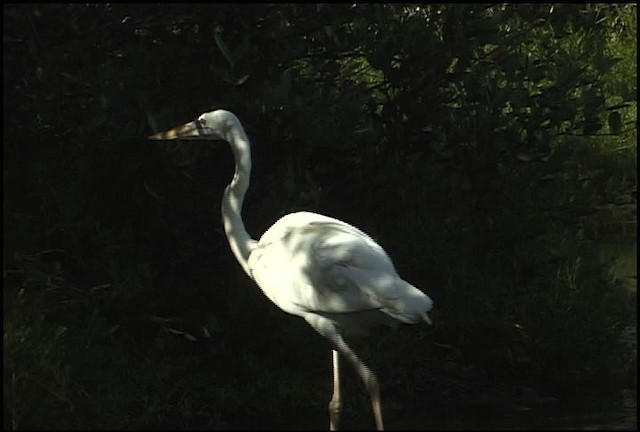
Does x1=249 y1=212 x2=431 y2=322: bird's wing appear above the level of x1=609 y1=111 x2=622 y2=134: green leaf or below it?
below

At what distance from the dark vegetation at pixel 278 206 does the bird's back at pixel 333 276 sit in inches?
20.4

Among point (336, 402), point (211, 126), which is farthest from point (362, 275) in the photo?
point (211, 126)

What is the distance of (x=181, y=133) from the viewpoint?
6836 millimetres

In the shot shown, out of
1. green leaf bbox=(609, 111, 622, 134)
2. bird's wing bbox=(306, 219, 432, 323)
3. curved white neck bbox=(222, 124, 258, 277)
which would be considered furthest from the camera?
green leaf bbox=(609, 111, 622, 134)

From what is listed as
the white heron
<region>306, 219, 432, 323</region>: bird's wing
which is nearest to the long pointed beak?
the white heron

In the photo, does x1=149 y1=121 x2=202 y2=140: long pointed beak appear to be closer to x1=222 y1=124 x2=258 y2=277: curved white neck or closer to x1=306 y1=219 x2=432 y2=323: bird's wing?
x1=222 y1=124 x2=258 y2=277: curved white neck

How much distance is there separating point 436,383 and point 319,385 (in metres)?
0.62

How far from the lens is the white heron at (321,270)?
21.3ft

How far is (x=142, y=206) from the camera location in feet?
24.8

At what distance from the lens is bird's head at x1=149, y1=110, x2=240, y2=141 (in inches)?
271

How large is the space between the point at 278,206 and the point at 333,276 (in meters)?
1.07

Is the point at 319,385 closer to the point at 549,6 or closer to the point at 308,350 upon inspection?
the point at 308,350

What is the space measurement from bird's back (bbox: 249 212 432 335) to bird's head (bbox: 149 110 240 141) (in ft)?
1.63

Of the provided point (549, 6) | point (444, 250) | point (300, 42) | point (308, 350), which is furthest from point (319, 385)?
point (549, 6)
